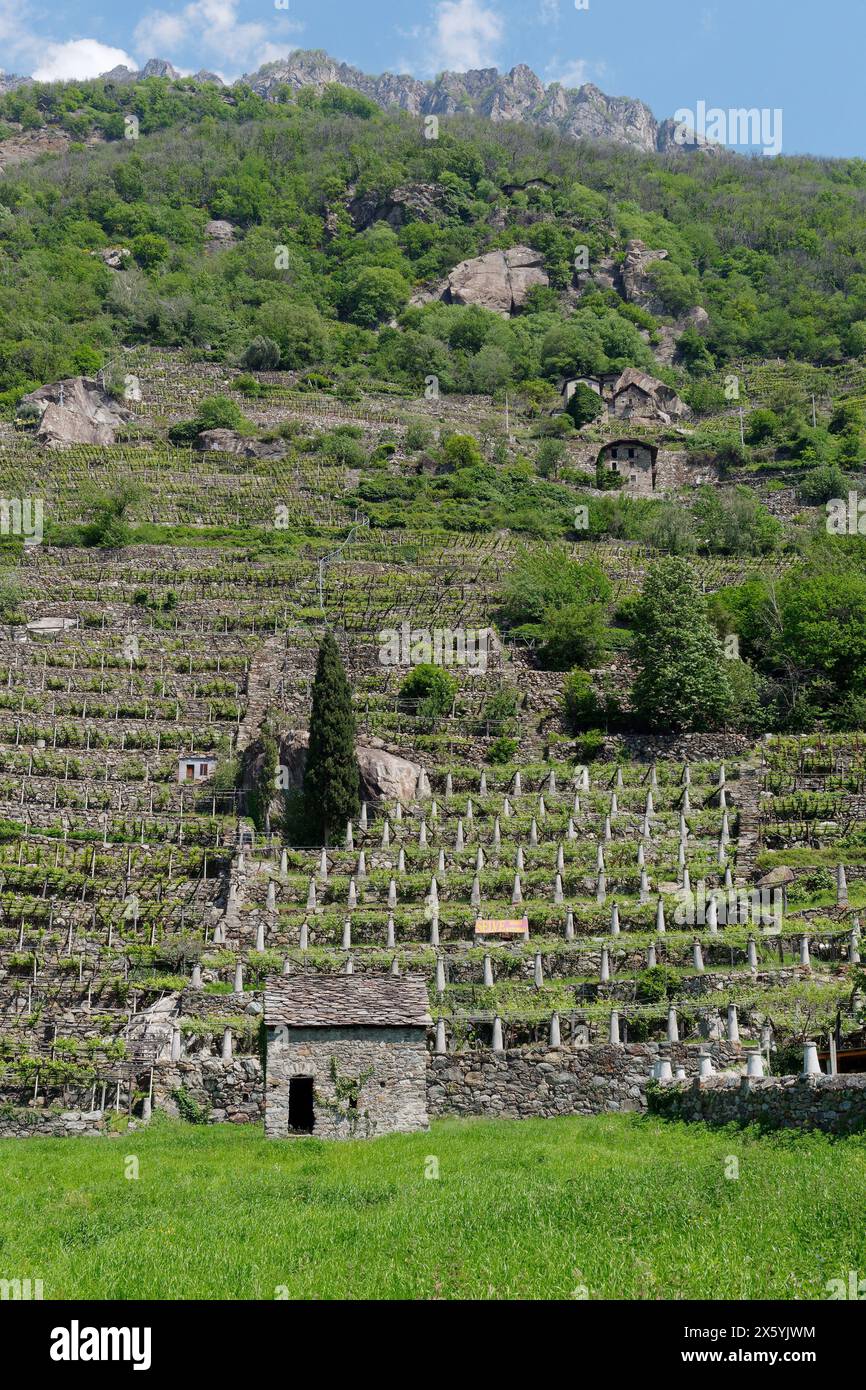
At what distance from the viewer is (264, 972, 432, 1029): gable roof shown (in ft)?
81.3

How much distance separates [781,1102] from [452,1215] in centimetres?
588

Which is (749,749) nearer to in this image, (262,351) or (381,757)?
(381,757)

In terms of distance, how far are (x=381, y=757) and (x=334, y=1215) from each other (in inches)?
1068

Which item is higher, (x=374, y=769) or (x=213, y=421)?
(x=213, y=421)

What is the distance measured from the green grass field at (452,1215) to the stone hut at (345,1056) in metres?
0.76

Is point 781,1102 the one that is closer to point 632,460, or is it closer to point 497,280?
point 632,460

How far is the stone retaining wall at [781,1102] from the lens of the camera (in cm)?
2017

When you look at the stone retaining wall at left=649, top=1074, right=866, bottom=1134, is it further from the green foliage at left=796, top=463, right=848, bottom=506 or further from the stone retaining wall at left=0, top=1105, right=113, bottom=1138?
the green foliage at left=796, top=463, right=848, bottom=506

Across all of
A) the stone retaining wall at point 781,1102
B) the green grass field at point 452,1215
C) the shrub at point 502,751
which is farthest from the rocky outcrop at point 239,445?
the stone retaining wall at point 781,1102

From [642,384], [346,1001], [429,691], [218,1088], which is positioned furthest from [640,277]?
[346,1001]

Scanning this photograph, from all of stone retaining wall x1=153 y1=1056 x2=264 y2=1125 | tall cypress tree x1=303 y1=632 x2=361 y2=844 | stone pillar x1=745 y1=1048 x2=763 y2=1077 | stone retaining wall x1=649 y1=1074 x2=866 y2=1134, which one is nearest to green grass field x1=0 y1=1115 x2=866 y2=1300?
stone retaining wall x1=649 y1=1074 x2=866 y2=1134

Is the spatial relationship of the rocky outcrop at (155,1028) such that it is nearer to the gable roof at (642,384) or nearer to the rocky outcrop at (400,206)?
the gable roof at (642,384)

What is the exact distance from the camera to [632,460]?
328ft
